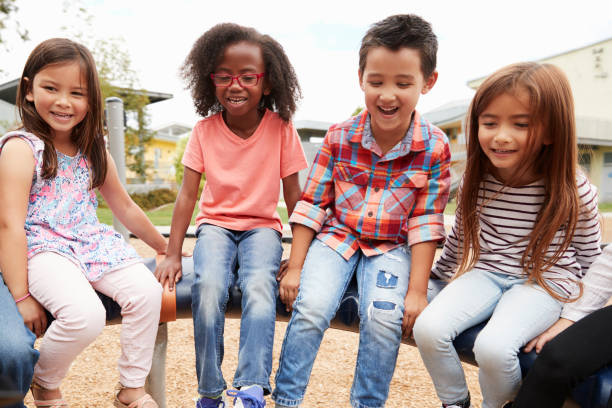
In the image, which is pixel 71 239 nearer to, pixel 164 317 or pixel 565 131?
pixel 164 317

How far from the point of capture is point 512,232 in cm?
168

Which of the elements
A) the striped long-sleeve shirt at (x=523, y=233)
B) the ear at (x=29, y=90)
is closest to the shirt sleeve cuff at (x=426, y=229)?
the striped long-sleeve shirt at (x=523, y=233)

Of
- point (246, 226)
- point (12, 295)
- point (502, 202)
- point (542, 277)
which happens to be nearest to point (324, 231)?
point (246, 226)

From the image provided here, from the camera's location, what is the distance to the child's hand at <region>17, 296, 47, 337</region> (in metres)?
1.49

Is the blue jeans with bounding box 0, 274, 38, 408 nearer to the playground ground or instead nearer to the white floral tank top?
the white floral tank top

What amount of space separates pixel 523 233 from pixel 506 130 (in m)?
0.38

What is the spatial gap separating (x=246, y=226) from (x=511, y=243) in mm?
1027

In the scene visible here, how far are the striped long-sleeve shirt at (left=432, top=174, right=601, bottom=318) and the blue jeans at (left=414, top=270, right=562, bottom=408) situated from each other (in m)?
0.08

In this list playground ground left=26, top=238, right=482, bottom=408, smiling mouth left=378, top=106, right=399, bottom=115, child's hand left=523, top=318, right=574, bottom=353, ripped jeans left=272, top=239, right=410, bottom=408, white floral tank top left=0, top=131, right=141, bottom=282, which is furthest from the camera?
playground ground left=26, top=238, right=482, bottom=408

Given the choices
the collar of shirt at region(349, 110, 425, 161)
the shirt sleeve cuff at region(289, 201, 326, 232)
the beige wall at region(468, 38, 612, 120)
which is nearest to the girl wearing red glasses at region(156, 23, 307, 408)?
the shirt sleeve cuff at region(289, 201, 326, 232)

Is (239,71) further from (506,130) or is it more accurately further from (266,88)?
(506,130)

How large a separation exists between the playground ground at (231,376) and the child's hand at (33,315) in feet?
3.06

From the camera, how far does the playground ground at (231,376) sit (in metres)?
2.34

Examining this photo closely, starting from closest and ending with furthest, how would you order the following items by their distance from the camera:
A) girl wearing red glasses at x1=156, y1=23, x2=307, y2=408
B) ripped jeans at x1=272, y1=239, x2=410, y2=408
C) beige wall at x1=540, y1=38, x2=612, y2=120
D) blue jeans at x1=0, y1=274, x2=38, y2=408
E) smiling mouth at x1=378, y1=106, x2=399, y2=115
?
blue jeans at x1=0, y1=274, x2=38, y2=408 → ripped jeans at x1=272, y1=239, x2=410, y2=408 → smiling mouth at x1=378, y1=106, x2=399, y2=115 → girl wearing red glasses at x1=156, y1=23, x2=307, y2=408 → beige wall at x1=540, y1=38, x2=612, y2=120
